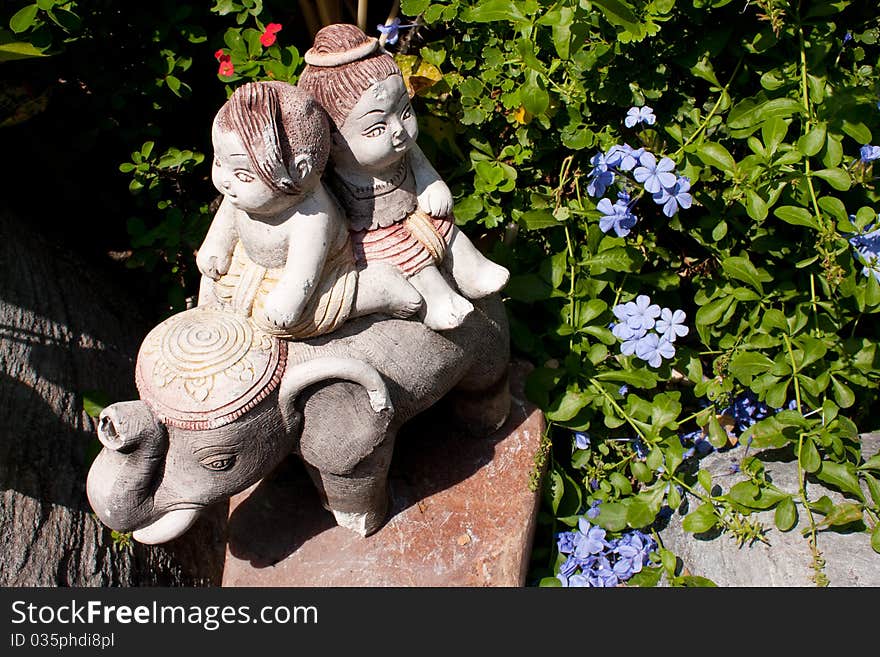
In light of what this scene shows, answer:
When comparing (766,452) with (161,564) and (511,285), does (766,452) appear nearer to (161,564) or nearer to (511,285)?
(511,285)

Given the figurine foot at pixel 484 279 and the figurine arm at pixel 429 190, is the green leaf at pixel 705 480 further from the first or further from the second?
the figurine arm at pixel 429 190

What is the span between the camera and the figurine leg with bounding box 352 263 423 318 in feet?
6.20

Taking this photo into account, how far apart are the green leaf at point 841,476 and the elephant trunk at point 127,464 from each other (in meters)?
1.63

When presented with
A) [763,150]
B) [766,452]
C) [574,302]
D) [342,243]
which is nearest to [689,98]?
[763,150]

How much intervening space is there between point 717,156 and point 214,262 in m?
1.26

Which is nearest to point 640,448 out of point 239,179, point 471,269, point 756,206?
point 756,206

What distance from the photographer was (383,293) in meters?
1.90

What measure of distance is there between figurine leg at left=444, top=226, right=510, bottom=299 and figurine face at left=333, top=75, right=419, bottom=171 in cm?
28

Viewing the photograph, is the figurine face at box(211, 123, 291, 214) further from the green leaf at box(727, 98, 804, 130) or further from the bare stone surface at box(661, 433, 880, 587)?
the bare stone surface at box(661, 433, 880, 587)

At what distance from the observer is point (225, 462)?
1924 millimetres

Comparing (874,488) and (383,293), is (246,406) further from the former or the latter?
(874,488)

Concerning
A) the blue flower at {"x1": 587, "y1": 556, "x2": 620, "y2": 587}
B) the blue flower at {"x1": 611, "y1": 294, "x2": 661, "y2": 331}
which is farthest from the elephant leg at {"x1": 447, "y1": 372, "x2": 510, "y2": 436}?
the blue flower at {"x1": 587, "y1": 556, "x2": 620, "y2": 587}

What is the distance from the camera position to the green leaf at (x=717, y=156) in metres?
2.28

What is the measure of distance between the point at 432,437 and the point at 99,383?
0.97 metres
